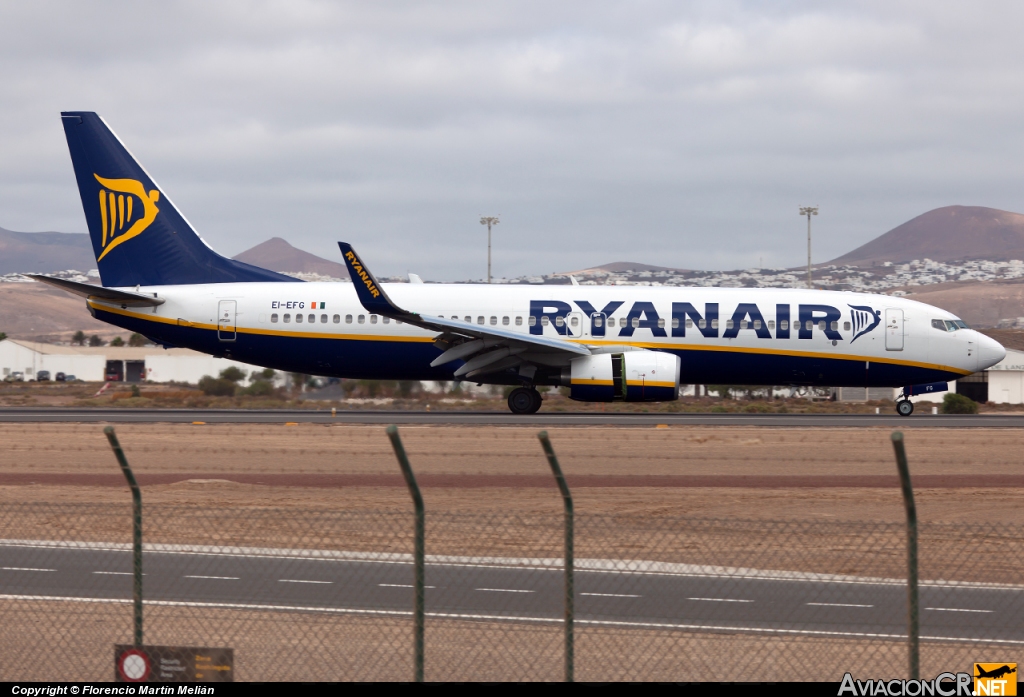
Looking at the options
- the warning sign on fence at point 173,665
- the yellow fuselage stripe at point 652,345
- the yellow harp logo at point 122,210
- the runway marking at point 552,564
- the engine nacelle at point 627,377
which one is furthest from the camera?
the yellow harp logo at point 122,210

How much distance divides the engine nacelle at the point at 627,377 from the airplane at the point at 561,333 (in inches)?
1.3

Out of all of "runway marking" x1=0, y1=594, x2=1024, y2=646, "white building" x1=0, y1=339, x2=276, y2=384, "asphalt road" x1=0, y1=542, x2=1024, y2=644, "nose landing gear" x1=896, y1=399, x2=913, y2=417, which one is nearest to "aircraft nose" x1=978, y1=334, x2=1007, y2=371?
"nose landing gear" x1=896, y1=399, x2=913, y2=417

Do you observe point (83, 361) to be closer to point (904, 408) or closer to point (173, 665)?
point (904, 408)

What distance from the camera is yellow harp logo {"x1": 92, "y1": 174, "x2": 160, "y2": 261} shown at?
3491 cm

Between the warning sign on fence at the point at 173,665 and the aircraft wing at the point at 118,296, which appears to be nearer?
the warning sign on fence at the point at 173,665

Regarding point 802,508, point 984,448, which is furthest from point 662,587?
point 984,448

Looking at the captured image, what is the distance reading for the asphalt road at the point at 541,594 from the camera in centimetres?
980

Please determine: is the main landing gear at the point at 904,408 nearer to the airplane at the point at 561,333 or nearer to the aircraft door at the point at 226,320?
the airplane at the point at 561,333

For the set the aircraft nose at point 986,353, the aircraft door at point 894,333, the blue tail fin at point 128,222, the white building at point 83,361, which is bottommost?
the white building at point 83,361

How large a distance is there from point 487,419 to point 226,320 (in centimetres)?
918

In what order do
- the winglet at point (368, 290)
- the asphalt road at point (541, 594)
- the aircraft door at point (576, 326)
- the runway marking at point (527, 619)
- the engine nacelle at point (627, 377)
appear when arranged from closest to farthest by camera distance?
the runway marking at point (527, 619)
the asphalt road at point (541, 594)
the winglet at point (368, 290)
the engine nacelle at point (627, 377)
the aircraft door at point (576, 326)

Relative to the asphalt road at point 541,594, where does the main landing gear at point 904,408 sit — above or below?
above

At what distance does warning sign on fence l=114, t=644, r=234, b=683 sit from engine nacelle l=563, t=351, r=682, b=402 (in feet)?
78.4

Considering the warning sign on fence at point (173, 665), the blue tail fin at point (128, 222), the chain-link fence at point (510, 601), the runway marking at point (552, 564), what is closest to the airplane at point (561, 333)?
the blue tail fin at point (128, 222)
